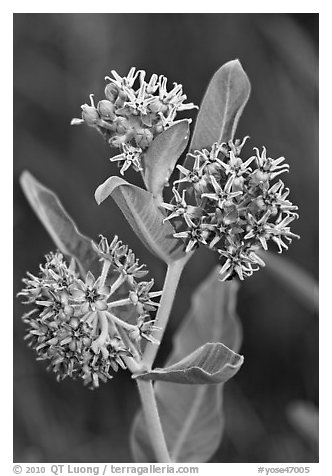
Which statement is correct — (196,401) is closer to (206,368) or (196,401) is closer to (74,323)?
(206,368)

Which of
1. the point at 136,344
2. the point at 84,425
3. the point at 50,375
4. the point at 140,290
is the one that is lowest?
the point at 84,425

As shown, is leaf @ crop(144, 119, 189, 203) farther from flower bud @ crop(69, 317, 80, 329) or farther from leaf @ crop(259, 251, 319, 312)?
leaf @ crop(259, 251, 319, 312)

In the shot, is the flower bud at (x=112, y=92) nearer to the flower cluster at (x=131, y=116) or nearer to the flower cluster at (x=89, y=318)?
the flower cluster at (x=131, y=116)

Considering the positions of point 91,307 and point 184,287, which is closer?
point 91,307

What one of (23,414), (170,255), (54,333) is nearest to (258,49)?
(23,414)

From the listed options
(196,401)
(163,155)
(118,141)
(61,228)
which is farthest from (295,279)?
(118,141)

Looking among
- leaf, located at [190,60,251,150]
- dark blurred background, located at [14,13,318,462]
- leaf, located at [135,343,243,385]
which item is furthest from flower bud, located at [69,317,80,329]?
dark blurred background, located at [14,13,318,462]

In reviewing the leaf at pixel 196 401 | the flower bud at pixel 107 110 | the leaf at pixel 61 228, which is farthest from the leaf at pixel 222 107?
the leaf at pixel 196 401
